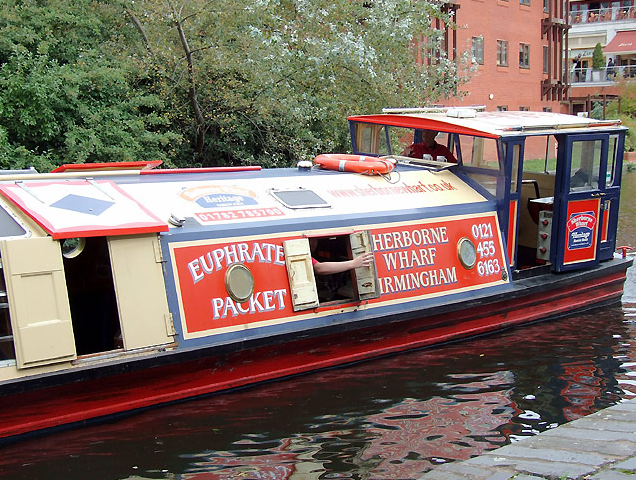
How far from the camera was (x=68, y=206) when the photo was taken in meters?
6.46

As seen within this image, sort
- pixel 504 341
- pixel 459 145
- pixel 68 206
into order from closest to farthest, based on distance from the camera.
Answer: pixel 68 206
pixel 504 341
pixel 459 145

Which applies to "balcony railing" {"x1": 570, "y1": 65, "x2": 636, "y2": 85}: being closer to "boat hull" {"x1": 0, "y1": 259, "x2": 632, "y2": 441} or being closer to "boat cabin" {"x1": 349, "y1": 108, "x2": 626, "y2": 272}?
"boat cabin" {"x1": 349, "y1": 108, "x2": 626, "y2": 272}

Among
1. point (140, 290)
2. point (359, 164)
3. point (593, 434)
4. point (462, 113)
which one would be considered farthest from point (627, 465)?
point (462, 113)

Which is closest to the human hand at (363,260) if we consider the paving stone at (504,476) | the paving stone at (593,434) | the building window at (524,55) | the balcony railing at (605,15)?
the paving stone at (593,434)

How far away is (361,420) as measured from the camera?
6.61 meters

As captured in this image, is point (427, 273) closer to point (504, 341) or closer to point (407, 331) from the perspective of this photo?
point (407, 331)

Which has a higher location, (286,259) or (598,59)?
(598,59)

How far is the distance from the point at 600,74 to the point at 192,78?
137ft

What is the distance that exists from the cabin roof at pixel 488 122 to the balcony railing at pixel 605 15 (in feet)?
161

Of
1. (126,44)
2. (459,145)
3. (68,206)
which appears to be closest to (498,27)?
(126,44)

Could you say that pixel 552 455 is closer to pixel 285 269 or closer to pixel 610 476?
pixel 610 476

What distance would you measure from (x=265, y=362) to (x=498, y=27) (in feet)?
100

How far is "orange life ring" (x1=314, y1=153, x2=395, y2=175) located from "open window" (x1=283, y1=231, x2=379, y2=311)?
0.95 meters

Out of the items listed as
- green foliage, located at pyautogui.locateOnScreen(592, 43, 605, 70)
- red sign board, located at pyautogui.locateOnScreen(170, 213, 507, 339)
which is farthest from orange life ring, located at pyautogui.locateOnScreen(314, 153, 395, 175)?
green foliage, located at pyautogui.locateOnScreen(592, 43, 605, 70)
